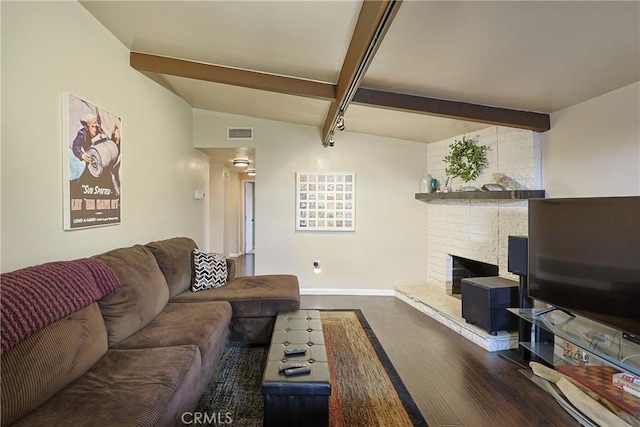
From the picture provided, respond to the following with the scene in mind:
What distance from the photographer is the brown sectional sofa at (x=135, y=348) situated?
136cm

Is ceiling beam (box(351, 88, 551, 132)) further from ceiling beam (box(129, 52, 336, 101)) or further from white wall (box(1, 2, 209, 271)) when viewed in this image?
white wall (box(1, 2, 209, 271))

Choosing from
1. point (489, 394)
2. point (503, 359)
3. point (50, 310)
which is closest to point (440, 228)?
point (503, 359)

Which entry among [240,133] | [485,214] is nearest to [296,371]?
[485,214]

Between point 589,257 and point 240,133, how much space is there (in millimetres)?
4316

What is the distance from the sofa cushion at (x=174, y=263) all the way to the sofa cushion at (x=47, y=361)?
1147 mm

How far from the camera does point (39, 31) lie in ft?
6.54

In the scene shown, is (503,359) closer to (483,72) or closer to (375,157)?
(483,72)

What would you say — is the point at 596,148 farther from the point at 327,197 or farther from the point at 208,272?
the point at 208,272

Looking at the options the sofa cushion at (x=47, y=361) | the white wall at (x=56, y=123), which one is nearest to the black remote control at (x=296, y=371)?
the sofa cushion at (x=47, y=361)

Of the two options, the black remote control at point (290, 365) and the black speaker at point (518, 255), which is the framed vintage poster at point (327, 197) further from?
the black remote control at point (290, 365)

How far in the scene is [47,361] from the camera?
1470 millimetres

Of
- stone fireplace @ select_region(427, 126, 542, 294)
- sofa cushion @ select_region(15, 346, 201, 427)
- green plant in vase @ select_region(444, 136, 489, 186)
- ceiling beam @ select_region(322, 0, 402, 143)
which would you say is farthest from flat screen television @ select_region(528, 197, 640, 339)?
sofa cushion @ select_region(15, 346, 201, 427)

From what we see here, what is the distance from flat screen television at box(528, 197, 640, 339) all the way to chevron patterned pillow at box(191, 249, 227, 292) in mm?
2890

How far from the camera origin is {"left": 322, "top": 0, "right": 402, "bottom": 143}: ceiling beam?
1590 millimetres
